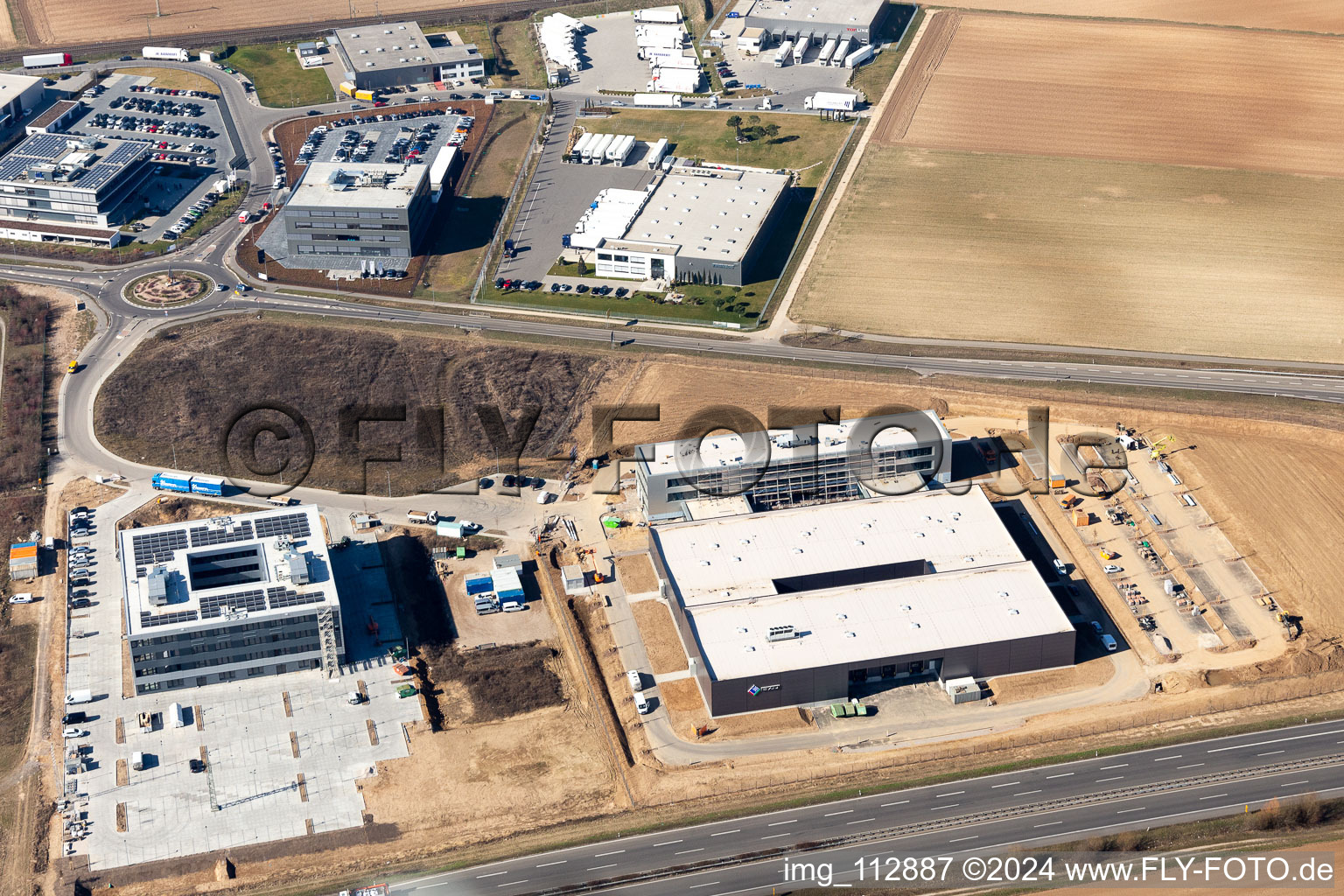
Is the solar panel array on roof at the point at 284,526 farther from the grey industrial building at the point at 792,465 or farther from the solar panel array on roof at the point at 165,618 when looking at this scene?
the grey industrial building at the point at 792,465

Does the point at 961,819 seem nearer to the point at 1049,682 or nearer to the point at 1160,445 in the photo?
the point at 1049,682

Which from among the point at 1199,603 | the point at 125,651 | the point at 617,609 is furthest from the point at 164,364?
the point at 1199,603

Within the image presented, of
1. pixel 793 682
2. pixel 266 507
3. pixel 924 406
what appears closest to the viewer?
pixel 793 682

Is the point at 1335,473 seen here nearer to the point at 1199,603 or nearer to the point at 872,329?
the point at 1199,603

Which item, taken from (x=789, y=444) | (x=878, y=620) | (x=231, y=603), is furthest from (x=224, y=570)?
(x=878, y=620)

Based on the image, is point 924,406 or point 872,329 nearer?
point 924,406

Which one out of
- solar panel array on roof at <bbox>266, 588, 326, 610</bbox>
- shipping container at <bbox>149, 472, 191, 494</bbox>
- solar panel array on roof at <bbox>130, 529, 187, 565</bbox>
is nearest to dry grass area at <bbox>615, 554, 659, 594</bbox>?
solar panel array on roof at <bbox>266, 588, 326, 610</bbox>

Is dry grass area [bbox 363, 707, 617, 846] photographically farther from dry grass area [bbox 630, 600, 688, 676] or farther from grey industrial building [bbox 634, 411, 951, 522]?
grey industrial building [bbox 634, 411, 951, 522]
